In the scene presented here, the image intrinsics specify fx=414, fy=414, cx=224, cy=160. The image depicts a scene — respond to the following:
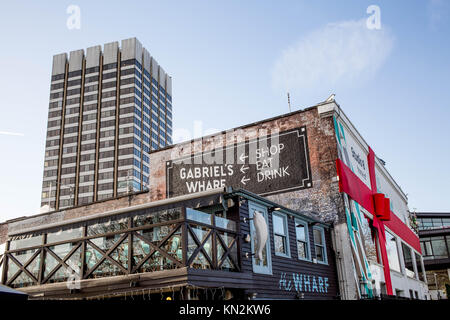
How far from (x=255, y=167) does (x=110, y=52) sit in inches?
2925

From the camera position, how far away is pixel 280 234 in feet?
41.9

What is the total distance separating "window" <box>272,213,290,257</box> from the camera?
12576mm

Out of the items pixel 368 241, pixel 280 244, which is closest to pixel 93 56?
pixel 368 241

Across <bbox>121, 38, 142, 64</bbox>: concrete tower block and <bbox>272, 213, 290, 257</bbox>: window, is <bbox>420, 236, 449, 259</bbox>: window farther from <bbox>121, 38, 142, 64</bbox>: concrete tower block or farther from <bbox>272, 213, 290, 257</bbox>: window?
<bbox>121, 38, 142, 64</bbox>: concrete tower block

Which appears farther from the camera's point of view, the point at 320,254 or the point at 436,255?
the point at 436,255

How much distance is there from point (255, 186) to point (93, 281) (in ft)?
30.0

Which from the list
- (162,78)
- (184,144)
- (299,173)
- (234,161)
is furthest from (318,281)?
(162,78)

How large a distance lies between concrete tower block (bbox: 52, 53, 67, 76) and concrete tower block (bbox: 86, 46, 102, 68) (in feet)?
17.8

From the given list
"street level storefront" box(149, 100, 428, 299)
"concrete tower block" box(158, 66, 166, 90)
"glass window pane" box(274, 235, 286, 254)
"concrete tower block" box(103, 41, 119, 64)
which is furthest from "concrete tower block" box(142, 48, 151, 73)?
"glass window pane" box(274, 235, 286, 254)

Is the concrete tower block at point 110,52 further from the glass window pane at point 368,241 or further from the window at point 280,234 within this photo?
the window at point 280,234

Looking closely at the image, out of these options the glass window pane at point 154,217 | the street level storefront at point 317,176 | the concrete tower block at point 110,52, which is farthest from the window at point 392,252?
the concrete tower block at point 110,52

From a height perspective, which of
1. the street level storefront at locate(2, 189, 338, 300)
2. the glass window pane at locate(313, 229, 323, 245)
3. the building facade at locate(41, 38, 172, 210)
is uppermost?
the building facade at locate(41, 38, 172, 210)

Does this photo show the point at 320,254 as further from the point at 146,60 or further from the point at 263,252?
the point at 146,60

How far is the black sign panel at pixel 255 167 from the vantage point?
1702 centimetres
